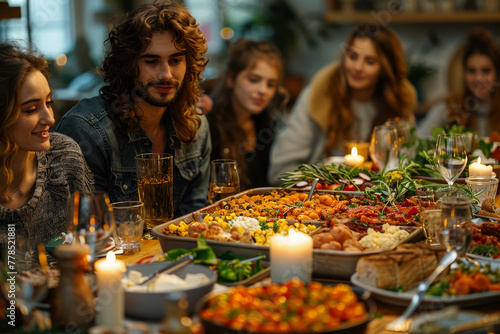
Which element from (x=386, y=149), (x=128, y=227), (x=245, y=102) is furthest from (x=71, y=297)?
(x=245, y=102)

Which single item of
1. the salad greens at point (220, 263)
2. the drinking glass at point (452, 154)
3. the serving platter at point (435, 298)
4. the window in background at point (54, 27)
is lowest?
the serving platter at point (435, 298)

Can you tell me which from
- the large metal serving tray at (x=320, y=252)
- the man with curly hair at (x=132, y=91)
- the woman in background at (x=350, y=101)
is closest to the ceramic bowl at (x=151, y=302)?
the large metal serving tray at (x=320, y=252)

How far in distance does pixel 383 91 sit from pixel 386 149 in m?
1.90

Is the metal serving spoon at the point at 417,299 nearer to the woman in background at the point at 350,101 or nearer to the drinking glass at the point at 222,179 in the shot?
the drinking glass at the point at 222,179

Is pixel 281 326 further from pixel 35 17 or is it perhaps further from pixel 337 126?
pixel 35 17

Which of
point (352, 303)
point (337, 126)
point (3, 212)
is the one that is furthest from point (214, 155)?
point (352, 303)

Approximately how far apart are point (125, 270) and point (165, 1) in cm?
167

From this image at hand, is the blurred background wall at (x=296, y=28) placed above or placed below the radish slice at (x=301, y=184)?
above

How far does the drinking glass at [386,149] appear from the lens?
2.75 metres

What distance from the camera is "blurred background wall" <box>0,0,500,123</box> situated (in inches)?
225

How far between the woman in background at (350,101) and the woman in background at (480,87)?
1.33 ft

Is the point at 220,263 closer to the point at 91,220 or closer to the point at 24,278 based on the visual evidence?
the point at 91,220

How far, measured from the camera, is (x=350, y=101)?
15.2 feet

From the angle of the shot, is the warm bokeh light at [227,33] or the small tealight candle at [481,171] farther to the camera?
the warm bokeh light at [227,33]
